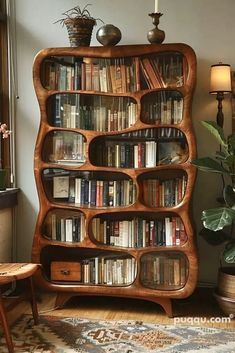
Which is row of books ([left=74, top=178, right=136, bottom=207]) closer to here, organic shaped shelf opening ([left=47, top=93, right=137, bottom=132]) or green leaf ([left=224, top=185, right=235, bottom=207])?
organic shaped shelf opening ([left=47, top=93, right=137, bottom=132])

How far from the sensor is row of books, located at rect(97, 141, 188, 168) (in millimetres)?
3119

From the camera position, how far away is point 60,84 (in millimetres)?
3225

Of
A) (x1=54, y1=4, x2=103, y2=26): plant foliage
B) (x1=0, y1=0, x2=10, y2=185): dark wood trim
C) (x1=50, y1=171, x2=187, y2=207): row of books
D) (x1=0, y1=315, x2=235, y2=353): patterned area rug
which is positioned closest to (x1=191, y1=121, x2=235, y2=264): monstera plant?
(x1=50, y1=171, x2=187, y2=207): row of books

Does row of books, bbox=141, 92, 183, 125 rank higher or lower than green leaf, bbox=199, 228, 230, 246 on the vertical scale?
Result: higher

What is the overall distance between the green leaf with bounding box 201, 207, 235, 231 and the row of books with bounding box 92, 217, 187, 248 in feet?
1.10

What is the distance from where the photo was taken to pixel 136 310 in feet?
10.6

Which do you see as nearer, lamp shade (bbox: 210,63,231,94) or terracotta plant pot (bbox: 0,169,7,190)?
lamp shade (bbox: 210,63,231,94)

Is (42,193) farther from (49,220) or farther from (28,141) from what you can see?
(28,141)

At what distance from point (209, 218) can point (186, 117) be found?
70cm

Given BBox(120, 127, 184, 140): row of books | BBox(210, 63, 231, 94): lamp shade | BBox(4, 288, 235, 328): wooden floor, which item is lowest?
BBox(4, 288, 235, 328): wooden floor

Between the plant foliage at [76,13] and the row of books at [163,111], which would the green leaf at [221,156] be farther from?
the plant foliage at [76,13]

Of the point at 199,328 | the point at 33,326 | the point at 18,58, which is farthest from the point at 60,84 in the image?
the point at 199,328

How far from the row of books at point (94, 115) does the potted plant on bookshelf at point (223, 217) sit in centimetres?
56

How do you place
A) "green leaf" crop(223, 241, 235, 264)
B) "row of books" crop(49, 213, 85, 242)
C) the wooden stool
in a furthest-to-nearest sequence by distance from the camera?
"row of books" crop(49, 213, 85, 242), "green leaf" crop(223, 241, 235, 264), the wooden stool
